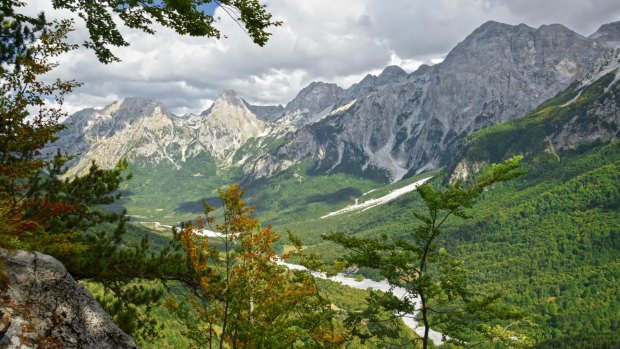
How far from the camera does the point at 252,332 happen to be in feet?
63.9

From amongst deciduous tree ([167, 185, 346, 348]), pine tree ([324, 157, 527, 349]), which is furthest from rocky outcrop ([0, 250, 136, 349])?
pine tree ([324, 157, 527, 349])

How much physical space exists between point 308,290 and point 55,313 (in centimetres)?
1435

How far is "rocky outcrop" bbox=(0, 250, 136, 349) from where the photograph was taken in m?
9.03

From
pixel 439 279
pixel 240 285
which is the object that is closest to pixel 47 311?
pixel 240 285

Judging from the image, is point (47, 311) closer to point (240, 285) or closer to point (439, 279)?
point (240, 285)

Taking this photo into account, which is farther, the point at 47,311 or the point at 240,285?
the point at 240,285

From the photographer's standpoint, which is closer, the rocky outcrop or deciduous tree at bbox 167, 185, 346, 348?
the rocky outcrop

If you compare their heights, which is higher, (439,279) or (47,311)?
(439,279)

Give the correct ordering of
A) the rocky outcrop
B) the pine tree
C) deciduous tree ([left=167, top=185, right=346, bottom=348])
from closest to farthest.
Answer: the rocky outcrop, the pine tree, deciduous tree ([left=167, top=185, right=346, bottom=348])

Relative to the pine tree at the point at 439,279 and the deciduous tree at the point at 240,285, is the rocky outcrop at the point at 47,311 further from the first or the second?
the pine tree at the point at 439,279

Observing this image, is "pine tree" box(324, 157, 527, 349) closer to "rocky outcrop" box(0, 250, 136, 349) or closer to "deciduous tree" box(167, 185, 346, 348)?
"deciduous tree" box(167, 185, 346, 348)

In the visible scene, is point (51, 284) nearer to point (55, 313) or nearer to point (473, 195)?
point (55, 313)

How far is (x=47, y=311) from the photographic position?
9836mm

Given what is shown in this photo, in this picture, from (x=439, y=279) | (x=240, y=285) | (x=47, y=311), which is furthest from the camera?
(x=240, y=285)
